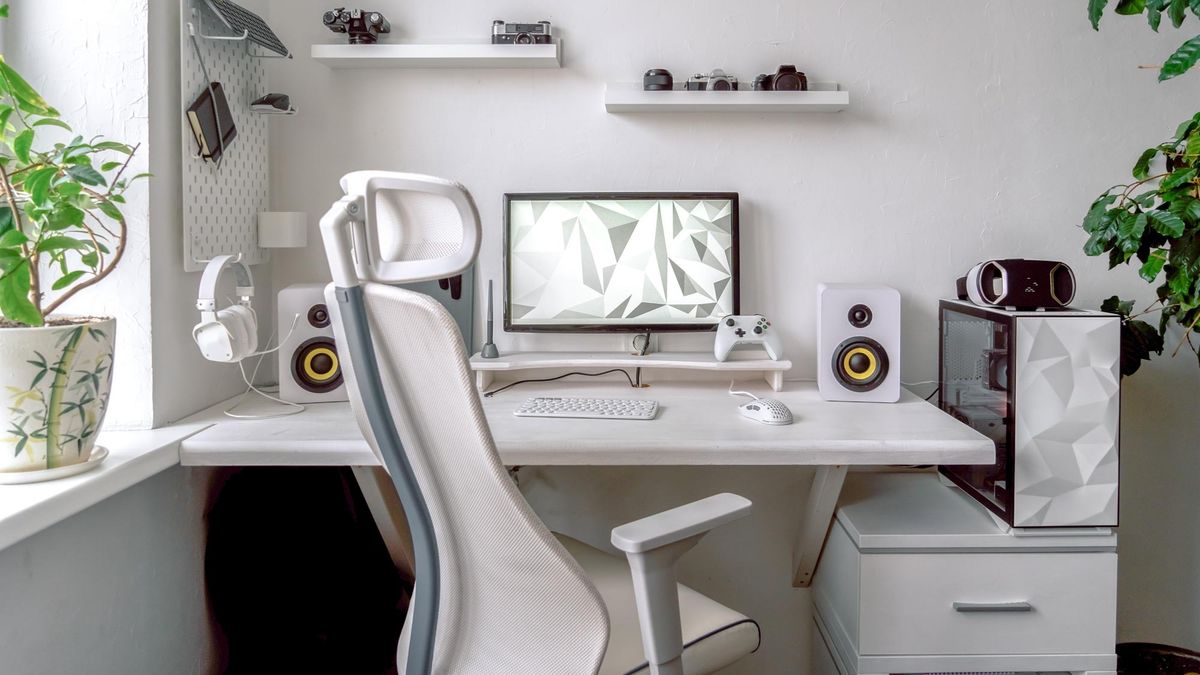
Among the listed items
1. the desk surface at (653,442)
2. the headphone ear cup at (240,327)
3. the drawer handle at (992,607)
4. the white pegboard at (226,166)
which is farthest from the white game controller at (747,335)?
the white pegboard at (226,166)

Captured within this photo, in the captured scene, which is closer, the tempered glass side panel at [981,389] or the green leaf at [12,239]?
the green leaf at [12,239]

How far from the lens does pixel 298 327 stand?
1.73m

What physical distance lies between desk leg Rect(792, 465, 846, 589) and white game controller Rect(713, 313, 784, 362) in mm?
312

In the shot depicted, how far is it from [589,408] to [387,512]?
1.45ft

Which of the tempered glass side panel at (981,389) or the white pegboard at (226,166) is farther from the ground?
the white pegboard at (226,166)

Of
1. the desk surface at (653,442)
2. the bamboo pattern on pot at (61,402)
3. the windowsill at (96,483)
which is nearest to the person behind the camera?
the windowsill at (96,483)

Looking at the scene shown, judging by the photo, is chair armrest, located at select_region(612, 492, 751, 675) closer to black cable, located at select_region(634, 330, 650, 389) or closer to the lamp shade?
black cable, located at select_region(634, 330, 650, 389)

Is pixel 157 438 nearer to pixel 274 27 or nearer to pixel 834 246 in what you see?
pixel 274 27

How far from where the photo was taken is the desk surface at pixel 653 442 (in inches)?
54.6

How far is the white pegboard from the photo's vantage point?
5.13ft

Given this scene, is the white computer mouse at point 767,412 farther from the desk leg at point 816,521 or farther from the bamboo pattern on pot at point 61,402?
the bamboo pattern on pot at point 61,402

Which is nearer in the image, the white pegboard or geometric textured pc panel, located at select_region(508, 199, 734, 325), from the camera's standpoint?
the white pegboard

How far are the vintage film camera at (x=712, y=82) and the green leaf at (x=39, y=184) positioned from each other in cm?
129

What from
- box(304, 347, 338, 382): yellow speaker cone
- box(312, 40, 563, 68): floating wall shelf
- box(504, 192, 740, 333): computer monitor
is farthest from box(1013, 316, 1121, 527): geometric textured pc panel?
box(304, 347, 338, 382): yellow speaker cone
